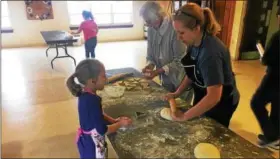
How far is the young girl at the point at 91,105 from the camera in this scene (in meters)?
0.89

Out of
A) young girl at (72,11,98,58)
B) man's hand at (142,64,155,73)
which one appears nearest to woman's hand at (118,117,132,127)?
Result: man's hand at (142,64,155,73)

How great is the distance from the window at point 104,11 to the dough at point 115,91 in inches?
177

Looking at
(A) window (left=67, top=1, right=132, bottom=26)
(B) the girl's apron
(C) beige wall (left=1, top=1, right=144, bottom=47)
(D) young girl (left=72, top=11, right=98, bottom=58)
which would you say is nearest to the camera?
(B) the girl's apron


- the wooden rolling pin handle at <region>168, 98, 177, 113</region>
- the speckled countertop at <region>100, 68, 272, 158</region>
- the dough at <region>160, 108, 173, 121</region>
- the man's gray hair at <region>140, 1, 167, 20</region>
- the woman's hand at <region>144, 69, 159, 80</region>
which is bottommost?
the speckled countertop at <region>100, 68, 272, 158</region>

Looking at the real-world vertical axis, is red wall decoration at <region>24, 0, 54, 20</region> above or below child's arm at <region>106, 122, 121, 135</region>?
above

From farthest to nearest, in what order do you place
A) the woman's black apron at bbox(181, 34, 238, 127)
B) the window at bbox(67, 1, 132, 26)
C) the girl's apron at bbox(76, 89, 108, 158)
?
the window at bbox(67, 1, 132, 26), the woman's black apron at bbox(181, 34, 238, 127), the girl's apron at bbox(76, 89, 108, 158)

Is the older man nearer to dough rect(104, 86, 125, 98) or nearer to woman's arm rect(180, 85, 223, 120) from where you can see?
dough rect(104, 86, 125, 98)

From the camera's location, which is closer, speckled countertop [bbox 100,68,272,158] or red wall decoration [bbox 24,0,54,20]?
speckled countertop [bbox 100,68,272,158]

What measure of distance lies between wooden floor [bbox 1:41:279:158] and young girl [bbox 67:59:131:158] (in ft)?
1.82

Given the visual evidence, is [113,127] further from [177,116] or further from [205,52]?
[205,52]

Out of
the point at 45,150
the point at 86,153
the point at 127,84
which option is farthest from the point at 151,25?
the point at 45,150

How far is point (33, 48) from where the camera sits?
496 cm

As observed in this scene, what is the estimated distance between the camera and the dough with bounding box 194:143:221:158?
0.79 metres

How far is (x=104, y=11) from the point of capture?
18.6 ft
